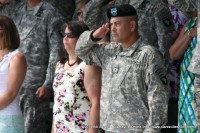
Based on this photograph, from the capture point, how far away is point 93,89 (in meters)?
4.48

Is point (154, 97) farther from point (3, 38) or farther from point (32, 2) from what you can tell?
point (32, 2)

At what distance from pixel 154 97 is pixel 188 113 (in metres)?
0.28

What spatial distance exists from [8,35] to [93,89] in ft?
2.77

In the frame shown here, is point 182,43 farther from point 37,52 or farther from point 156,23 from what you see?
point 37,52

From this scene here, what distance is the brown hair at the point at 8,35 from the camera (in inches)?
184

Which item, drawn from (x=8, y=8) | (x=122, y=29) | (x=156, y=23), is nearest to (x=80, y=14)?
(x=8, y=8)

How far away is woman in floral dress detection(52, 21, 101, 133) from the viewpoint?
4.48 m

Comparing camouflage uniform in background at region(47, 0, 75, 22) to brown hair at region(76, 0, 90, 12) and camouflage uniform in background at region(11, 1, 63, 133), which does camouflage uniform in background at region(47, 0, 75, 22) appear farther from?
camouflage uniform in background at region(11, 1, 63, 133)

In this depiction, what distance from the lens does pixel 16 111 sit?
15.4 ft

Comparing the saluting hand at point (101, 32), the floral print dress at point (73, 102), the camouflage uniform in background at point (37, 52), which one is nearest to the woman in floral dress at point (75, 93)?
the floral print dress at point (73, 102)

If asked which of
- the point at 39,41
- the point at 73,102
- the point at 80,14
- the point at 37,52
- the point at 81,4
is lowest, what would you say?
the point at 73,102

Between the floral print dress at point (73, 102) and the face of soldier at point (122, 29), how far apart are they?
1.71 feet

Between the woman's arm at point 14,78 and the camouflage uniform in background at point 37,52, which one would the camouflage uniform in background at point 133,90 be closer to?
the woman's arm at point 14,78

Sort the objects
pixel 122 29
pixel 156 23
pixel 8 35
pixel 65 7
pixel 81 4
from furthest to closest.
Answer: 1. pixel 65 7
2. pixel 81 4
3. pixel 156 23
4. pixel 8 35
5. pixel 122 29
